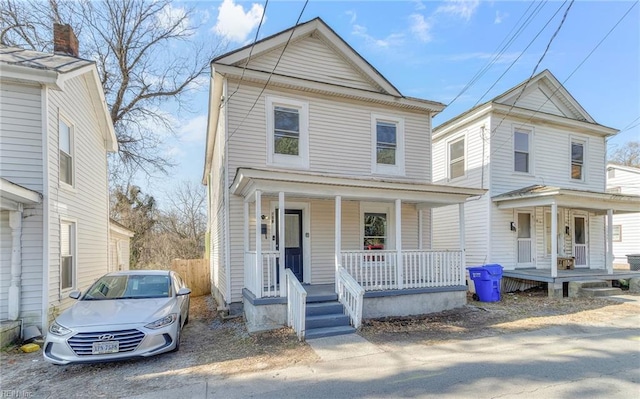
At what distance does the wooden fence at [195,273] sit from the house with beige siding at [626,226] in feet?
73.0

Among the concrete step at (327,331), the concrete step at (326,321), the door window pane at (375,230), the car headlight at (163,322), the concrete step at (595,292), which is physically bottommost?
the concrete step at (595,292)

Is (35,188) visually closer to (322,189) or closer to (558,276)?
(322,189)

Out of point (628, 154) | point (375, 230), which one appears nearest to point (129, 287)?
point (375, 230)

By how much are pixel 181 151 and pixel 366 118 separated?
14588mm

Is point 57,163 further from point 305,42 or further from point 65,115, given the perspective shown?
point 305,42

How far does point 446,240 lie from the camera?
13.8 metres

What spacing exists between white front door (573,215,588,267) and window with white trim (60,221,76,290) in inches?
683

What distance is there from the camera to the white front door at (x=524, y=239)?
12.5 m

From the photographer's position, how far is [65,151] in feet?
26.9

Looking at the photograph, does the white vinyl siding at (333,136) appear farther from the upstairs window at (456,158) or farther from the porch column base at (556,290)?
the porch column base at (556,290)

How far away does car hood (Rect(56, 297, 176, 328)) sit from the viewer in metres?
5.12

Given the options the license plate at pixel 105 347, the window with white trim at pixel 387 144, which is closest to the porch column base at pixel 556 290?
the window with white trim at pixel 387 144

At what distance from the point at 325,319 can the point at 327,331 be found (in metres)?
0.29

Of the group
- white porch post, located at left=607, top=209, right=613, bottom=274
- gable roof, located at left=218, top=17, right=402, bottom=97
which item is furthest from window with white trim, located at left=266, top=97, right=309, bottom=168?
white porch post, located at left=607, top=209, right=613, bottom=274
